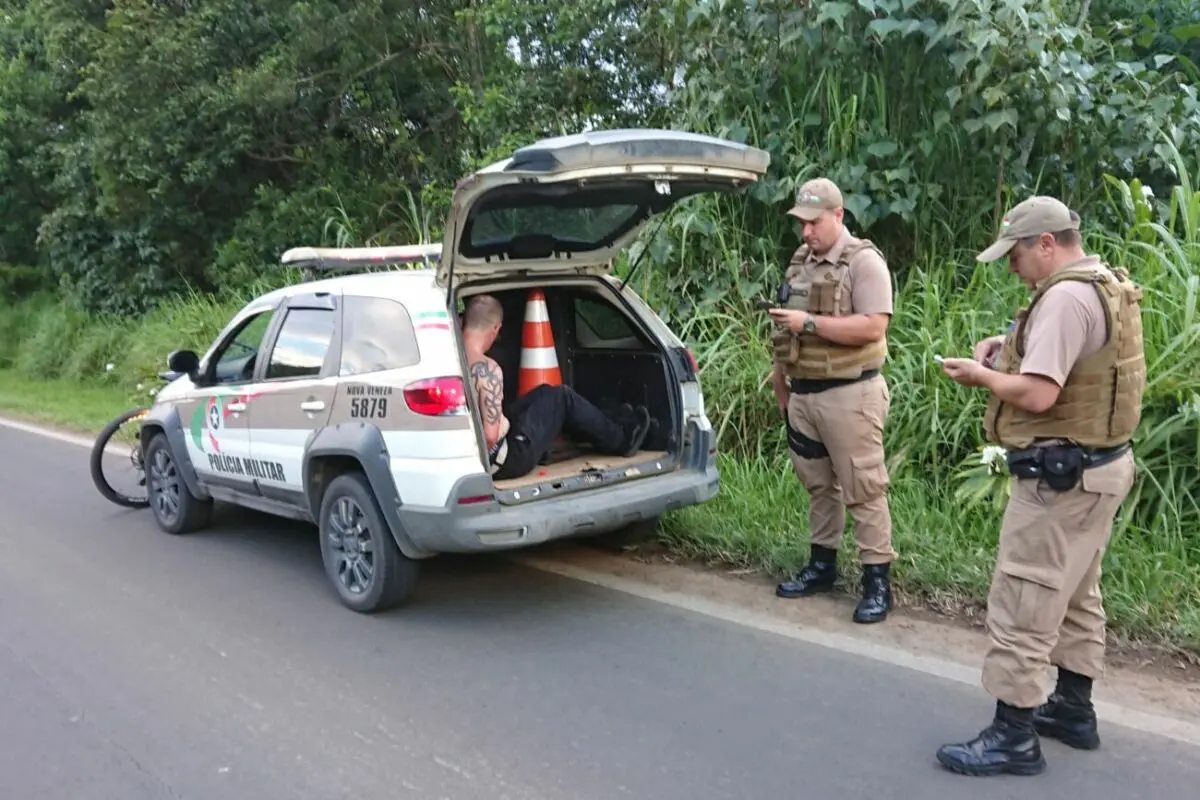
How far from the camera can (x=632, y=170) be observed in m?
4.41

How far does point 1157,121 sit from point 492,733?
215 inches

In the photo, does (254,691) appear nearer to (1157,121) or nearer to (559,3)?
(1157,121)

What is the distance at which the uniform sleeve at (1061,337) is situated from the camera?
3.09 meters

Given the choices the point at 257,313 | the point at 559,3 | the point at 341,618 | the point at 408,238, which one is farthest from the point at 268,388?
the point at 408,238

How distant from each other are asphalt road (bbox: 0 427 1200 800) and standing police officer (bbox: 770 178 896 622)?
62 cm

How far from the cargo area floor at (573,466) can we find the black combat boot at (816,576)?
942mm

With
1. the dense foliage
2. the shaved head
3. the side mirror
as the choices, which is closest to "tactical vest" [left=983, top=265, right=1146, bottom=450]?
the dense foliage

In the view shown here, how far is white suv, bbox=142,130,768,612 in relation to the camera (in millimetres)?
4469

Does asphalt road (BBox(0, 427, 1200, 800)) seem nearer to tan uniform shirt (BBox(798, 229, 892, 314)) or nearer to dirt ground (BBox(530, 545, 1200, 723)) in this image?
dirt ground (BBox(530, 545, 1200, 723))

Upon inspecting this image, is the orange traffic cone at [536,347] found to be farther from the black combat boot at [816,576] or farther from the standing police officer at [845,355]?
the black combat boot at [816,576]

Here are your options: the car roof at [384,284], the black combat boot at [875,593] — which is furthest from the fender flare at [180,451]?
the black combat boot at [875,593]

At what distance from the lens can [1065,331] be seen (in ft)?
10.2

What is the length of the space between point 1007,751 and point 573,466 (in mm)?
2626

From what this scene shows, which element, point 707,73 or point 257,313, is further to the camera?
point 707,73
